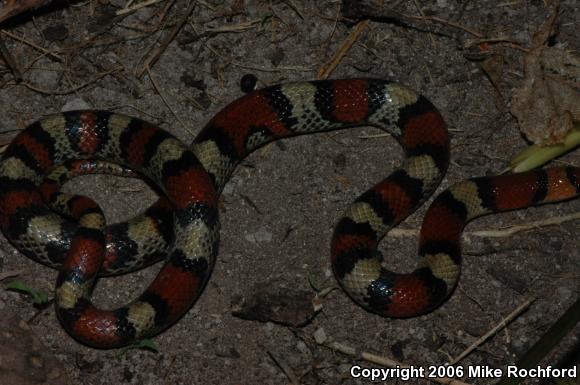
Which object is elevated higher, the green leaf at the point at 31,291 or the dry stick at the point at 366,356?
the green leaf at the point at 31,291

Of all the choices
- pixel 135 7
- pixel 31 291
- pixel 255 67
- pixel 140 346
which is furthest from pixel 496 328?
pixel 135 7

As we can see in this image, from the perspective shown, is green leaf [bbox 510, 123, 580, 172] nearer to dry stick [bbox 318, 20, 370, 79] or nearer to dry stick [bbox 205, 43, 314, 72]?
dry stick [bbox 318, 20, 370, 79]

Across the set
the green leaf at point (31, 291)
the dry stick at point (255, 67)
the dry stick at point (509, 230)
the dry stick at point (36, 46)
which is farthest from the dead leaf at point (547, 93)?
the green leaf at point (31, 291)

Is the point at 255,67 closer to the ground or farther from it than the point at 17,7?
closer to the ground

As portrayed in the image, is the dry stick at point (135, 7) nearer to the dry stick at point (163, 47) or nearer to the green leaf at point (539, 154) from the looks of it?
the dry stick at point (163, 47)

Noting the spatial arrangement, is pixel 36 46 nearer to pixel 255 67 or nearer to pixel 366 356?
pixel 255 67

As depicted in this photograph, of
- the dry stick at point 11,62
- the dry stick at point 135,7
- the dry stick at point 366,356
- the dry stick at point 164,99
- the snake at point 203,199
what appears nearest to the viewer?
the snake at point 203,199
